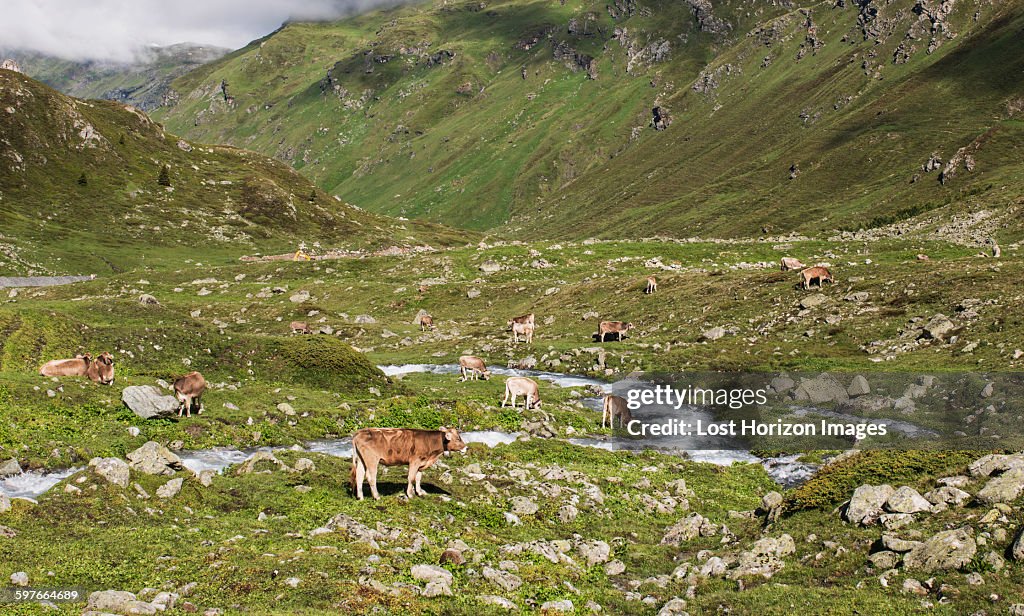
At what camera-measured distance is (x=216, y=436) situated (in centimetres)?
2638

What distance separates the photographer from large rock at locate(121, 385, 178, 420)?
26.4 metres

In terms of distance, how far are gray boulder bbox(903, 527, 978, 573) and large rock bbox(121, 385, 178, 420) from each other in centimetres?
2625

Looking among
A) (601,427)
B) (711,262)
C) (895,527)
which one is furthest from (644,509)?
(711,262)

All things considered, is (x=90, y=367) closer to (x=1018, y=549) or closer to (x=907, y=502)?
(x=907, y=502)

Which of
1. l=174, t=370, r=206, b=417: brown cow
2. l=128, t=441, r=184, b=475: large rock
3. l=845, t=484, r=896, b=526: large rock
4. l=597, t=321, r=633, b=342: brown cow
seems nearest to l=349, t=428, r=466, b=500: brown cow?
l=128, t=441, r=184, b=475: large rock

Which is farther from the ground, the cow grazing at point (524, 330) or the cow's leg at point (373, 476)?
the cow grazing at point (524, 330)

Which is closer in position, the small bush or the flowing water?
the small bush

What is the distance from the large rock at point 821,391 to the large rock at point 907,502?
21053 millimetres

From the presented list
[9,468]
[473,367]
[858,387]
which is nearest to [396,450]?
[9,468]

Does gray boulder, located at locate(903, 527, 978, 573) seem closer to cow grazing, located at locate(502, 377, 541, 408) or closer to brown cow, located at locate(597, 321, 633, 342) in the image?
cow grazing, located at locate(502, 377, 541, 408)

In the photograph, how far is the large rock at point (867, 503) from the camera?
16734 mm

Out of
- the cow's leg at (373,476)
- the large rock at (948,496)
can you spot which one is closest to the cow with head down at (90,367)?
the cow's leg at (373,476)

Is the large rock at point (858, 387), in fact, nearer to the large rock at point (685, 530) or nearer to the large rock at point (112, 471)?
the large rock at point (685, 530)

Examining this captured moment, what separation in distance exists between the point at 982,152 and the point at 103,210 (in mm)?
196629
